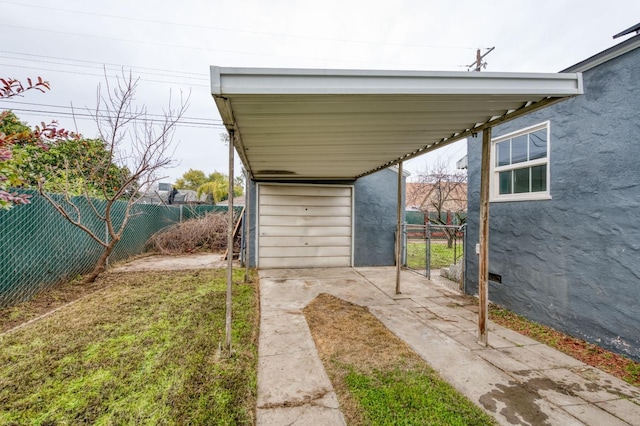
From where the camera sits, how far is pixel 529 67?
48.5 ft

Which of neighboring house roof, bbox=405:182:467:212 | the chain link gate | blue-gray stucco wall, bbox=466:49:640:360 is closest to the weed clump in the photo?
the chain link gate

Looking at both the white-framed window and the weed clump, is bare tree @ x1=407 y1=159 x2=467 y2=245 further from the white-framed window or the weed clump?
the weed clump

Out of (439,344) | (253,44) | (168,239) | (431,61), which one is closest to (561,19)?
(431,61)

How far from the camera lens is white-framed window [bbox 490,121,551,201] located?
146 inches

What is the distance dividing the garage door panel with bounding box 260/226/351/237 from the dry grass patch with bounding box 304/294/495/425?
3.76 meters

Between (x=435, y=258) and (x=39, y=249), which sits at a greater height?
(x=39, y=249)

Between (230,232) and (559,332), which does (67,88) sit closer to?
(230,232)

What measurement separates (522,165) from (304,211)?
15.5ft

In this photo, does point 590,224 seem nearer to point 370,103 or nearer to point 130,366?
point 370,103

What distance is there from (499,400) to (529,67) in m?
18.3

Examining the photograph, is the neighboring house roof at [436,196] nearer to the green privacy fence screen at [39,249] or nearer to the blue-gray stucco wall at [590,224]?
the blue-gray stucco wall at [590,224]

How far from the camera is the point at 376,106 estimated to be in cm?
250

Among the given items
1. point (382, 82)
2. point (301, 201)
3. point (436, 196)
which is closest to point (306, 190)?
point (301, 201)

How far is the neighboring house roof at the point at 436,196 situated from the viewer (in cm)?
1291
